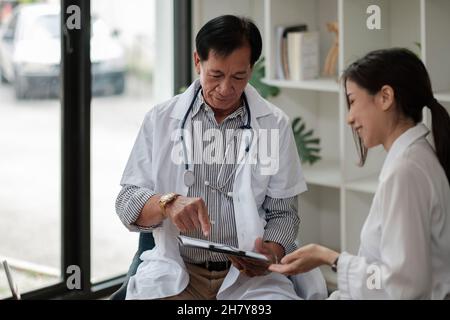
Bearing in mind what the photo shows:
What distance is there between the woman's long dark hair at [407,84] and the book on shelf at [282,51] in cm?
158

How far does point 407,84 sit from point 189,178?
683 mm

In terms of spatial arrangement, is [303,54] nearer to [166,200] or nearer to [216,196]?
[216,196]

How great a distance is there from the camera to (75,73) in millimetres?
3250

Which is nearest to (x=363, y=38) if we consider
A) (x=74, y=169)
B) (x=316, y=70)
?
(x=316, y=70)

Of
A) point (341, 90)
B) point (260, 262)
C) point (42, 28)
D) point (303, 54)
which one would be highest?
point (42, 28)

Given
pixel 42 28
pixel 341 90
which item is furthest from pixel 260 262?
pixel 42 28

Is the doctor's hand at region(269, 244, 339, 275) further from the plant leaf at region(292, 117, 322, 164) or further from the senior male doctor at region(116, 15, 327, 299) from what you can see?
the plant leaf at region(292, 117, 322, 164)

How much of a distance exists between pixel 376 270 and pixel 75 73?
1728 mm

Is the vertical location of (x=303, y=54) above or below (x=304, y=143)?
above

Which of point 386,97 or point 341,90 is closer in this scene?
point 386,97

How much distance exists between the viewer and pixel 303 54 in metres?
3.50

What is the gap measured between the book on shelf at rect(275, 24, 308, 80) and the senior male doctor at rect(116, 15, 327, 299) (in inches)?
45.6

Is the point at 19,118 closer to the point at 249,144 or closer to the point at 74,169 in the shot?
the point at 74,169

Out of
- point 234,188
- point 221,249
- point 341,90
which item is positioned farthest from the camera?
point 341,90
